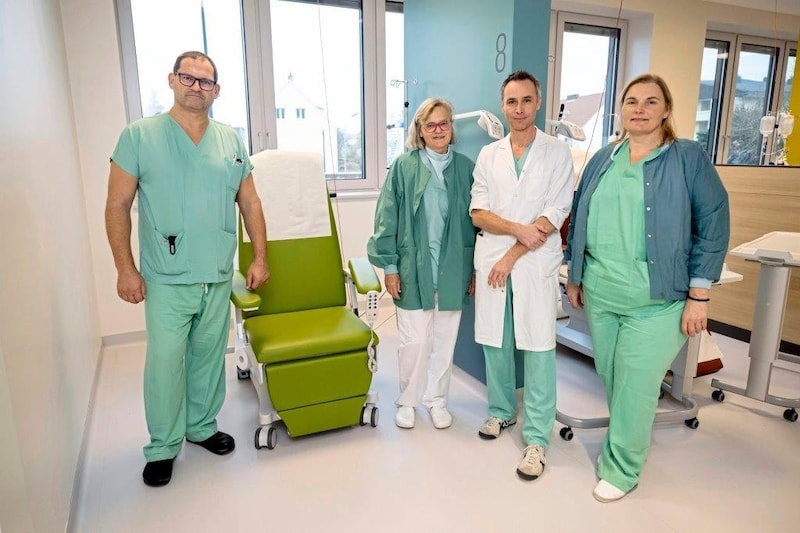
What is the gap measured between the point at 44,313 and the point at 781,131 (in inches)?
178

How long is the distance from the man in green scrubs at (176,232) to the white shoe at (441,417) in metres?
0.98

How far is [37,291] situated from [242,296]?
70cm

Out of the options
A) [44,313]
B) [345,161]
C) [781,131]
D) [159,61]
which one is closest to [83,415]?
[44,313]

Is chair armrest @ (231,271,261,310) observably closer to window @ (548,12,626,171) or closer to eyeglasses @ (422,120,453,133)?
eyeglasses @ (422,120,453,133)

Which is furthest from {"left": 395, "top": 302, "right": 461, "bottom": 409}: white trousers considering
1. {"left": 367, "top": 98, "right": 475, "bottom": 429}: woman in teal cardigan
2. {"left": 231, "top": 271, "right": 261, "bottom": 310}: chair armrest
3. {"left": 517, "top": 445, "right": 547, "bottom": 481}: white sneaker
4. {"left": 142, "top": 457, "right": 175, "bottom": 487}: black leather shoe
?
{"left": 142, "top": 457, "right": 175, "bottom": 487}: black leather shoe

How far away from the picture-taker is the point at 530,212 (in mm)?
1971

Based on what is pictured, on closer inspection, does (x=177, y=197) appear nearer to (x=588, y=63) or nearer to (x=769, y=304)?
(x=769, y=304)

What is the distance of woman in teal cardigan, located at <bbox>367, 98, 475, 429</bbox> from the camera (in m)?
2.14

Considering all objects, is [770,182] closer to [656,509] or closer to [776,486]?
[776,486]

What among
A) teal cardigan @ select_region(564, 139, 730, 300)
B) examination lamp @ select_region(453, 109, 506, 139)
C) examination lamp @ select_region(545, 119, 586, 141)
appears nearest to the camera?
teal cardigan @ select_region(564, 139, 730, 300)

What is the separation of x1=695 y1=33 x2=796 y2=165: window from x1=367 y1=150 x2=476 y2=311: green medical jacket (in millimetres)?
4276

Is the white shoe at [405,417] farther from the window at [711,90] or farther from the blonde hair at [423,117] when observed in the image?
the window at [711,90]

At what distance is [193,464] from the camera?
2.05m

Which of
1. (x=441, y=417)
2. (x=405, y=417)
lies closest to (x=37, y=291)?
(x=405, y=417)
